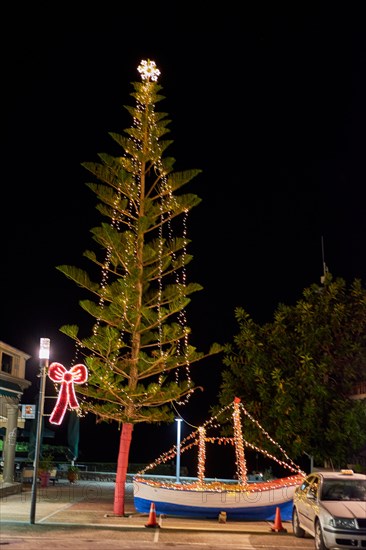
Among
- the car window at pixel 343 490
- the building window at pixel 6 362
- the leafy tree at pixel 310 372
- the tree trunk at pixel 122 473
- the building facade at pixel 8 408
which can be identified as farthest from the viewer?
the building window at pixel 6 362

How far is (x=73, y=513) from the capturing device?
663 inches

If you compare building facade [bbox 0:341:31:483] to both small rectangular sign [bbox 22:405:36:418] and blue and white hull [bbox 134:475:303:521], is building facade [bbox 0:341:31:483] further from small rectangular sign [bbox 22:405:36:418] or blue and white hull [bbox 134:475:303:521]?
blue and white hull [bbox 134:475:303:521]

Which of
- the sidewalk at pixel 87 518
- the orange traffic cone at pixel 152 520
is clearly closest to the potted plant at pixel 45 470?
the sidewalk at pixel 87 518

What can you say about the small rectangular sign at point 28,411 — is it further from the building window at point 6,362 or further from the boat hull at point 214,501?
the boat hull at point 214,501

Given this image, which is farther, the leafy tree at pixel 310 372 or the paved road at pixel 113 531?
the leafy tree at pixel 310 372

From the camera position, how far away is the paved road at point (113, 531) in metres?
12.4

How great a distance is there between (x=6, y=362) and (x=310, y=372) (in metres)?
10.8

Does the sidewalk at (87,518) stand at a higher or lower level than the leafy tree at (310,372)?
lower

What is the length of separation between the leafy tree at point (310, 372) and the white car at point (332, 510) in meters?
6.21

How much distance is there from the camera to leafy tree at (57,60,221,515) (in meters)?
16.9

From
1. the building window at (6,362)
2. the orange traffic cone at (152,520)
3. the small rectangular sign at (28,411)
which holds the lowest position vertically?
the orange traffic cone at (152,520)

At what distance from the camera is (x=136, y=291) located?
17297mm

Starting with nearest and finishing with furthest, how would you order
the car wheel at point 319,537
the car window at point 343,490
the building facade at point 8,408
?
the car wheel at point 319,537, the car window at point 343,490, the building facade at point 8,408

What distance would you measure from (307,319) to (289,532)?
8.14m
